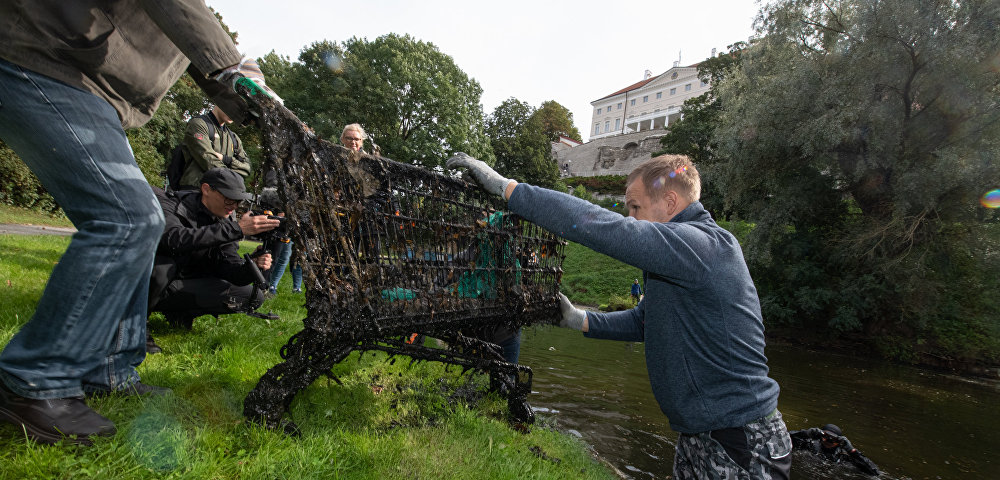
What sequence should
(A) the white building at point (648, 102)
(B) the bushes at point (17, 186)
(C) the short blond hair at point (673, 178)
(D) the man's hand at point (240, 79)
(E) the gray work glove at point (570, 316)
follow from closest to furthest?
1. (D) the man's hand at point (240, 79)
2. (C) the short blond hair at point (673, 178)
3. (E) the gray work glove at point (570, 316)
4. (B) the bushes at point (17, 186)
5. (A) the white building at point (648, 102)

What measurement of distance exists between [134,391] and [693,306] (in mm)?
3024

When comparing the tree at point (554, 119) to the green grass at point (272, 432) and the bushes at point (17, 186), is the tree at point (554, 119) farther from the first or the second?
the green grass at point (272, 432)

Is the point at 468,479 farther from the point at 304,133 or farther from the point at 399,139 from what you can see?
the point at 399,139

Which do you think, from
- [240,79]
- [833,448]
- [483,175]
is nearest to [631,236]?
[483,175]

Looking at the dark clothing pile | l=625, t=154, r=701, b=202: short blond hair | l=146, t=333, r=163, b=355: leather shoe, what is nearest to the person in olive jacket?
l=146, t=333, r=163, b=355: leather shoe

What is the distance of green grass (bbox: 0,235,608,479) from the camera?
73.2 inches

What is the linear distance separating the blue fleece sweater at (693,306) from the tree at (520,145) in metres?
40.5

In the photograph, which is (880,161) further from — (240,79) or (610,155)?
(610,155)

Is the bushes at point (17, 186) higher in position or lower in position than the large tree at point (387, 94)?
lower

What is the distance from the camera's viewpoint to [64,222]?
58.7 ft

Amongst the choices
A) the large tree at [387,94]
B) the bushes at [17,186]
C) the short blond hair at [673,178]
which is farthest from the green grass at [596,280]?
the bushes at [17,186]

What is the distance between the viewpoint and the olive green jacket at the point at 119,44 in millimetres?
1674

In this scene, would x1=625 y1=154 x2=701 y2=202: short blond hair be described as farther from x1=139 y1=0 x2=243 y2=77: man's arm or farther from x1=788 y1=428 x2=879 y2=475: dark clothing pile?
x1=788 y1=428 x2=879 y2=475: dark clothing pile

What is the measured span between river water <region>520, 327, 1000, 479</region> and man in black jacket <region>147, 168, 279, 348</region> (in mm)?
2496
